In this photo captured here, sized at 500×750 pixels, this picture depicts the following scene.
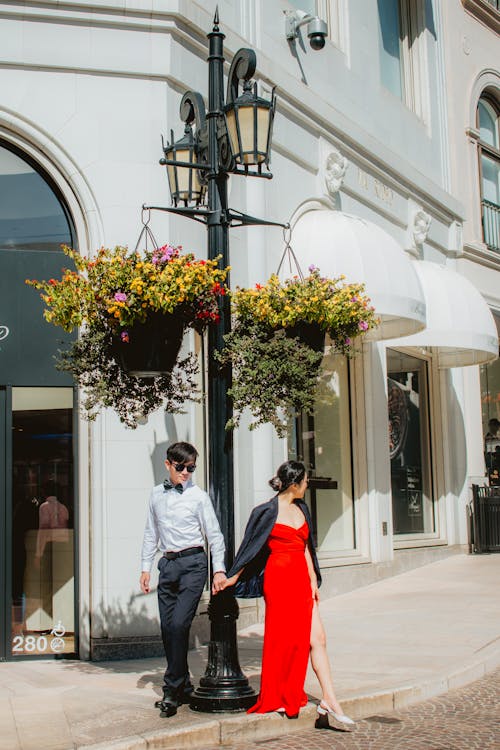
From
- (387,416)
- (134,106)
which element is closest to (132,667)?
(134,106)

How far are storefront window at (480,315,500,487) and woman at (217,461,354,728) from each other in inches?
519

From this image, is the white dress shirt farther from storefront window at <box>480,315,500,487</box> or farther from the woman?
storefront window at <box>480,315,500,487</box>

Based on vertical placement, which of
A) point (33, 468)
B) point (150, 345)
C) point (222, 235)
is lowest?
point (33, 468)

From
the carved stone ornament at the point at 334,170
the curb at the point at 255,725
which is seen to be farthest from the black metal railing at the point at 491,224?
the curb at the point at 255,725

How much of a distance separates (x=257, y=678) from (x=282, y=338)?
2.84 metres

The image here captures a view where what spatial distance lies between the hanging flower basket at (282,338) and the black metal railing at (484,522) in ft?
35.9

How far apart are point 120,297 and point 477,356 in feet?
36.2

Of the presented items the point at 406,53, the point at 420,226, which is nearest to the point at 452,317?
the point at 420,226

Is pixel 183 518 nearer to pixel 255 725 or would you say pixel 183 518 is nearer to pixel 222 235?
pixel 255 725

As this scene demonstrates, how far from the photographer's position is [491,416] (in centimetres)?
2106

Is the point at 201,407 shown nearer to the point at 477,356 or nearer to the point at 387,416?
the point at 387,416

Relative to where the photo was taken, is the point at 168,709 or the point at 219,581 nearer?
the point at 168,709

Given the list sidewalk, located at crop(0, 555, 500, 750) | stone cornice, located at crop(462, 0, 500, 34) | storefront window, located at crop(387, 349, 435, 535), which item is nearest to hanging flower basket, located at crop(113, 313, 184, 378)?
sidewalk, located at crop(0, 555, 500, 750)

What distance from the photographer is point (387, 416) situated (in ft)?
50.1
